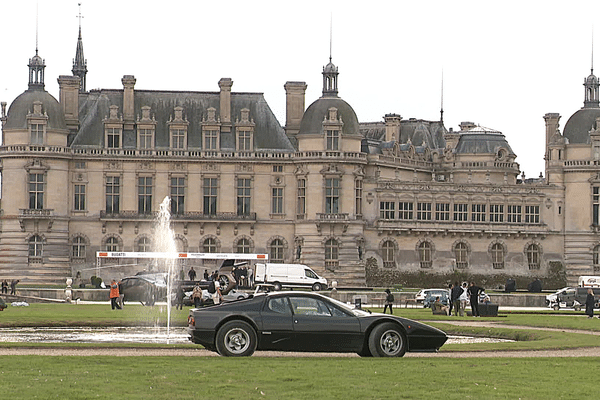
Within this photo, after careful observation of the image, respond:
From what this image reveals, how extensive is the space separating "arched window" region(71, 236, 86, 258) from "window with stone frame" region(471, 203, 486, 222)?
30124 mm

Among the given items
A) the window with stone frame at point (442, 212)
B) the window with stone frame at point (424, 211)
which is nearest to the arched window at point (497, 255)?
the window with stone frame at point (442, 212)

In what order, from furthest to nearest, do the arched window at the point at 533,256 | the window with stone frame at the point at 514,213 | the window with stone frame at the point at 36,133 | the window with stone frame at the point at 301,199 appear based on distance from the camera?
the window with stone frame at the point at 514,213
the arched window at the point at 533,256
the window with stone frame at the point at 301,199
the window with stone frame at the point at 36,133

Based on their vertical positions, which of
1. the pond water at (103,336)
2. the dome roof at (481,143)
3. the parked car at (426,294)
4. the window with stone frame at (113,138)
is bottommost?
the pond water at (103,336)

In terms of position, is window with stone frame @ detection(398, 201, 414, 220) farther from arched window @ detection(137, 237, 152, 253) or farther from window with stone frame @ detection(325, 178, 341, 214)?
arched window @ detection(137, 237, 152, 253)

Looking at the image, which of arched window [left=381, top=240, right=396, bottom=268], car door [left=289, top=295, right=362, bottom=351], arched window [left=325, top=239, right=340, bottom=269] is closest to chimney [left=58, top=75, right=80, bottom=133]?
arched window [left=325, top=239, right=340, bottom=269]

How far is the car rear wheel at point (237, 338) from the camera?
103ft

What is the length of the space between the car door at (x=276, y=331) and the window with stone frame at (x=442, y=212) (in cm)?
7374

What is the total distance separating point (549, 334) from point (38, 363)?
19.4 meters

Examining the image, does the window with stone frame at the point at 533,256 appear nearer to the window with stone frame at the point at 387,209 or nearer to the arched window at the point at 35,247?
the window with stone frame at the point at 387,209

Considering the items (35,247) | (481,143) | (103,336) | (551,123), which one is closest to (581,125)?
(551,123)

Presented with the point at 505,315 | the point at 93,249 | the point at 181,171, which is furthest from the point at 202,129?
the point at 505,315

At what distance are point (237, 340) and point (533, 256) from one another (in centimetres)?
7754

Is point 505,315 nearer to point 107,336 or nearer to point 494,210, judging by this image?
point 107,336

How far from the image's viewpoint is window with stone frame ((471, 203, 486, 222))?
105175mm
